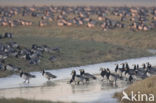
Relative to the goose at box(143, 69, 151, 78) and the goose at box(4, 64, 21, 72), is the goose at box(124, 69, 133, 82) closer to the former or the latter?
the goose at box(143, 69, 151, 78)

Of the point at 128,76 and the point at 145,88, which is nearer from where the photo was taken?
the point at 145,88

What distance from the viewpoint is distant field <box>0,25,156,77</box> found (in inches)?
1054

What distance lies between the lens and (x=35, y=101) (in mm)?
14883

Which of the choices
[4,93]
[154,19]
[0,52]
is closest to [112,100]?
[4,93]

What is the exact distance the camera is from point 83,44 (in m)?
32.8

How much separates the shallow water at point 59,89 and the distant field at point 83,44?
5.83 feet

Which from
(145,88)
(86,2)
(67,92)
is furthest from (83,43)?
(86,2)

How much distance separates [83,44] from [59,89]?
13.8 meters

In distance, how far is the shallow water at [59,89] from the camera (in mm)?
17031

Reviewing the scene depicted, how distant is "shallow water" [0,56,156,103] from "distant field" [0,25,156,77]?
5.83 feet

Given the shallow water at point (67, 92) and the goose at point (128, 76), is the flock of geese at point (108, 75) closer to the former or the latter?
the goose at point (128, 76)

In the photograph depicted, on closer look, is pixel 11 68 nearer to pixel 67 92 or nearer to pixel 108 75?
pixel 108 75

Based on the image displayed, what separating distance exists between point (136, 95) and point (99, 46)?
16.8 metres

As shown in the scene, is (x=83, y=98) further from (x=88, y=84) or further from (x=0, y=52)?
(x=0, y=52)
